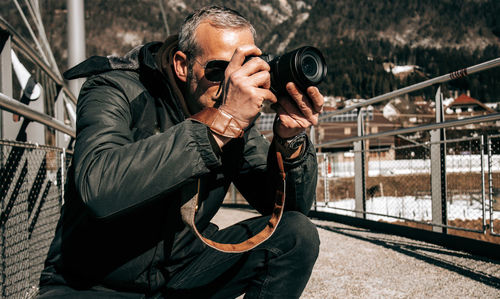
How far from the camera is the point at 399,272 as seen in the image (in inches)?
94.4

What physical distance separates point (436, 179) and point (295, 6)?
180546 mm

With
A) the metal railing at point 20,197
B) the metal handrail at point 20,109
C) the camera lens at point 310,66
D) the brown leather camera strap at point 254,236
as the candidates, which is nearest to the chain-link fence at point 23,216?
the metal railing at point 20,197

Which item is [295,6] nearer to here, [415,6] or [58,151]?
[415,6]

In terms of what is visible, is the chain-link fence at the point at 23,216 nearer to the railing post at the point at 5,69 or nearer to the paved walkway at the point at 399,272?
the railing post at the point at 5,69

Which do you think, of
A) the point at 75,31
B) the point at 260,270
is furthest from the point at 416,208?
the point at 75,31

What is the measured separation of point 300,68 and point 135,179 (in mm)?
511

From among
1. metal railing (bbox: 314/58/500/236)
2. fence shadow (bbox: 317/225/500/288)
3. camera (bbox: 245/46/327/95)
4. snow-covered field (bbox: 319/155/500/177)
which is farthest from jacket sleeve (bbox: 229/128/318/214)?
snow-covered field (bbox: 319/155/500/177)

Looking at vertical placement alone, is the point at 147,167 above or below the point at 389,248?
above

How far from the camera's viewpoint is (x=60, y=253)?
1.13 meters

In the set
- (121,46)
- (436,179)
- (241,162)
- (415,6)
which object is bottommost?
(436,179)

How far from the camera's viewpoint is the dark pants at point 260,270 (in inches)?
46.7

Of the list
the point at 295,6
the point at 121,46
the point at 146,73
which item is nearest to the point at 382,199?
the point at 146,73

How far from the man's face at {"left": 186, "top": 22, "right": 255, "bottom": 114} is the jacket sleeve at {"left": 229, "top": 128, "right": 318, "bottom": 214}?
0.27m

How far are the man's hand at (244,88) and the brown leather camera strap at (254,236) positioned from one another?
246 millimetres
